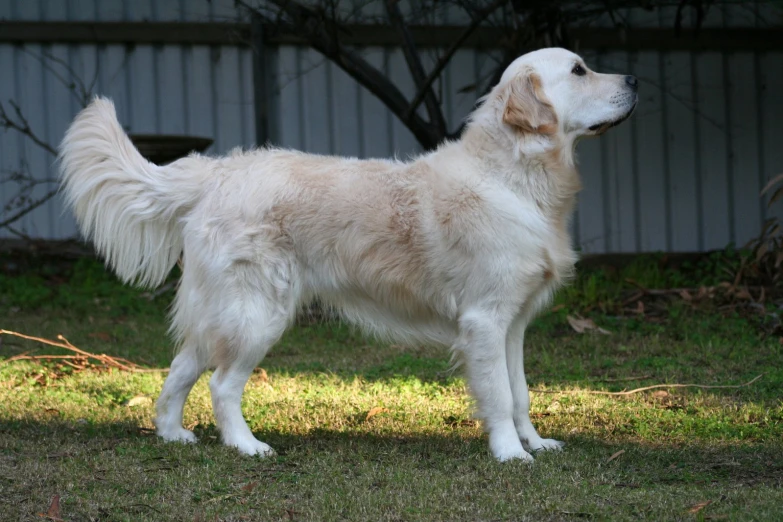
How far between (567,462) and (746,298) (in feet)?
13.8

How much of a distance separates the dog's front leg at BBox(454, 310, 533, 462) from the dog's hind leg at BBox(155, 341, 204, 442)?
4.31ft

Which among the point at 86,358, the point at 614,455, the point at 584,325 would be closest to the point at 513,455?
the point at 614,455

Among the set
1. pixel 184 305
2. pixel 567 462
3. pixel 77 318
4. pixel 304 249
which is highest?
pixel 304 249

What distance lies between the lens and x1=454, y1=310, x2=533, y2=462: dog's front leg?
13.6ft

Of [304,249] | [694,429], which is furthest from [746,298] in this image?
[304,249]

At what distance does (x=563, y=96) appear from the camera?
441cm

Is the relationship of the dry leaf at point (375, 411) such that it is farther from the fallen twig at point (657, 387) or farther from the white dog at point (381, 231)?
the fallen twig at point (657, 387)

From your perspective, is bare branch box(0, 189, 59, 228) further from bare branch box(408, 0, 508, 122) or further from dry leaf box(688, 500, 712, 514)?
dry leaf box(688, 500, 712, 514)

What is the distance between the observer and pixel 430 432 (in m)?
4.65

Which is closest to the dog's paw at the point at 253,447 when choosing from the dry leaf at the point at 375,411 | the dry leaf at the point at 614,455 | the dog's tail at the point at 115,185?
the dry leaf at the point at 375,411

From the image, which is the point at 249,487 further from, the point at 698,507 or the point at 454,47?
the point at 454,47

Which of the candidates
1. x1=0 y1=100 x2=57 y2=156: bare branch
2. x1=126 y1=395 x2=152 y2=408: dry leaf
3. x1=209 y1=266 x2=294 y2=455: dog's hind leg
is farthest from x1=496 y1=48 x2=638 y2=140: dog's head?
x1=0 y1=100 x2=57 y2=156: bare branch

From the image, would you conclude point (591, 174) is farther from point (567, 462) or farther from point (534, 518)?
point (534, 518)

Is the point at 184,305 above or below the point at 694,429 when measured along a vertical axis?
above
